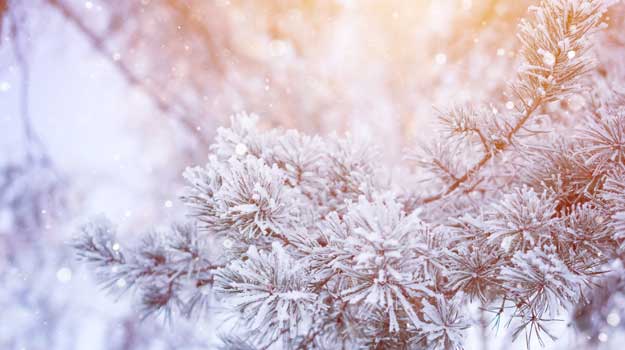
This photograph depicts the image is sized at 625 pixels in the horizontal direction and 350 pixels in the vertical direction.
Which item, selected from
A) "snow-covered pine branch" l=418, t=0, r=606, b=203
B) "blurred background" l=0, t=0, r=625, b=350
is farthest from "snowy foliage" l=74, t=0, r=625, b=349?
"blurred background" l=0, t=0, r=625, b=350

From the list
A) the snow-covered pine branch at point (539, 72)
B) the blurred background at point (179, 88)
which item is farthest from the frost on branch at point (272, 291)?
the blurred background at point (179, 88)

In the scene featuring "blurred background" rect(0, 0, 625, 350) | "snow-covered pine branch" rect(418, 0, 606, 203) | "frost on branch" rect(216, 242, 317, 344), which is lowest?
"frost on branch" rect(216, 242, 317, 344)

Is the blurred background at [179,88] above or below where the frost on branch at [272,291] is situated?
above

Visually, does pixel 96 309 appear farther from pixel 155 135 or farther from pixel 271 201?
pixel 271 201

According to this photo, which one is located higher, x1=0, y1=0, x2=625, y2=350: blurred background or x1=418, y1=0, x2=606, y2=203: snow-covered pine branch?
x1=0, y1=0, x2=625, y2=350: blurred background

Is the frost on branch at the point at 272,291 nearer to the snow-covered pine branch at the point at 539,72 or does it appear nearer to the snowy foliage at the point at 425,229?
the snowy foliage at the point at 425,229

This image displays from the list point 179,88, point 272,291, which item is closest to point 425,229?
point 272,291

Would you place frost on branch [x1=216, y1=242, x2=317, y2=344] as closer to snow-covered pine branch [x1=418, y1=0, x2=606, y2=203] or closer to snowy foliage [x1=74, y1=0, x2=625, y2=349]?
snowy foliage [x1=74, y1=0, x2=625, y2=349]

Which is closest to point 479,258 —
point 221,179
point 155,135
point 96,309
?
point 221,179
